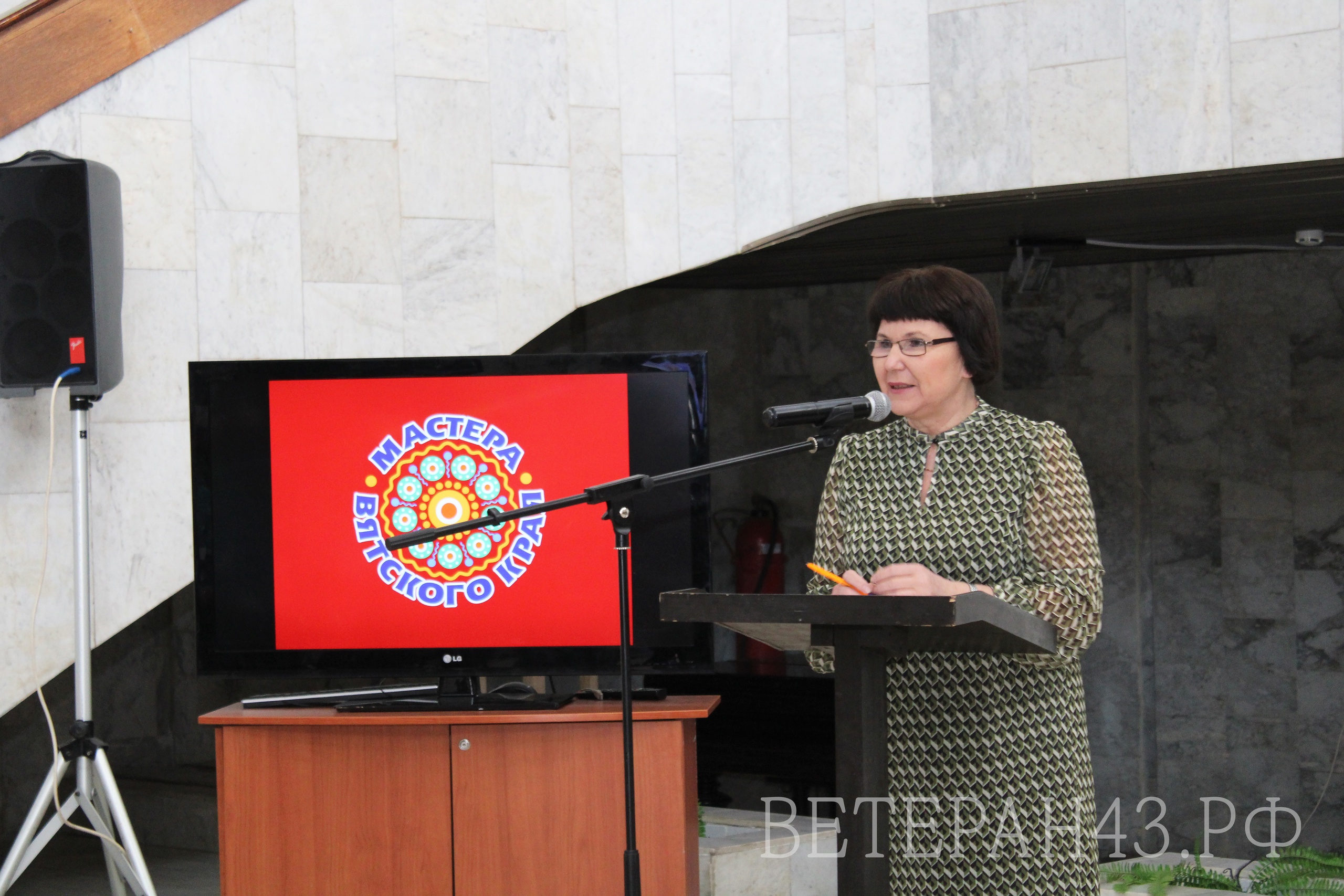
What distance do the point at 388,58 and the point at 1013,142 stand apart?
1.96m

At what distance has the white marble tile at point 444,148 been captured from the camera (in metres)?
4.00

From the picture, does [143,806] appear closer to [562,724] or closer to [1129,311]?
[562,724]

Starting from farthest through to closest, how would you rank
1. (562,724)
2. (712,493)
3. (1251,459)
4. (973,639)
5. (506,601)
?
(712,493), (1251,459), (506,601), (562,724), (973,639)

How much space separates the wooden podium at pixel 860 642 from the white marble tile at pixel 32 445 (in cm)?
238

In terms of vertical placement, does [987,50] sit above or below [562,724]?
above

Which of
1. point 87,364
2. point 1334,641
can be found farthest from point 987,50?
point 1334,641

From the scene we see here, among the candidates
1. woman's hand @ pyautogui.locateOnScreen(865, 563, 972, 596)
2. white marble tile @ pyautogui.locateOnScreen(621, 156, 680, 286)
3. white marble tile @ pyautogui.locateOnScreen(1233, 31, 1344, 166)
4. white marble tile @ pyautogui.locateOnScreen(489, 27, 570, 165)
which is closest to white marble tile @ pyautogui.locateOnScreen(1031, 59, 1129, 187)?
white marble tile @ pyautogui.locateOnScreen(1233, 31, 1344, 166)

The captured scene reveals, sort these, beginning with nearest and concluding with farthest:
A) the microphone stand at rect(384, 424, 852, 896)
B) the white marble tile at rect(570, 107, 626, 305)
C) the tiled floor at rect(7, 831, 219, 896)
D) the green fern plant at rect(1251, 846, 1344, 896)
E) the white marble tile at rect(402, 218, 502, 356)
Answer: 1. the microphone stand at rect(384, 424, 852, 896)
2. the white marble tile at rect(402, 218, 502, 356)
3. the white marble tile at rect(570, 107, 626, 305)
4. the tiled floor at rect(7, 831, 219, 896)
5. the green fern plant at rect(1251, 846, 1344, 896)

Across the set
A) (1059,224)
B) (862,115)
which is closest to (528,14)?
(862,115)

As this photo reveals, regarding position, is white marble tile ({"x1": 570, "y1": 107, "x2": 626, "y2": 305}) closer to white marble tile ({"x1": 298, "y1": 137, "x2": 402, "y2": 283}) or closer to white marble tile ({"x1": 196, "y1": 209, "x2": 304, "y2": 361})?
white marble tile ({"x1": 298, "y1": 137, "x2": 402, "y2": 283})

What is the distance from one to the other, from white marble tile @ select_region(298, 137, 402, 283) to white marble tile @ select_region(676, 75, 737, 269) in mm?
933

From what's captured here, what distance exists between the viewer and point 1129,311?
6703 mm

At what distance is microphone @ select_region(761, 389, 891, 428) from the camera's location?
206cm

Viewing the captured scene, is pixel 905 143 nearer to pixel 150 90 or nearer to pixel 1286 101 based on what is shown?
pixel 1286 101
